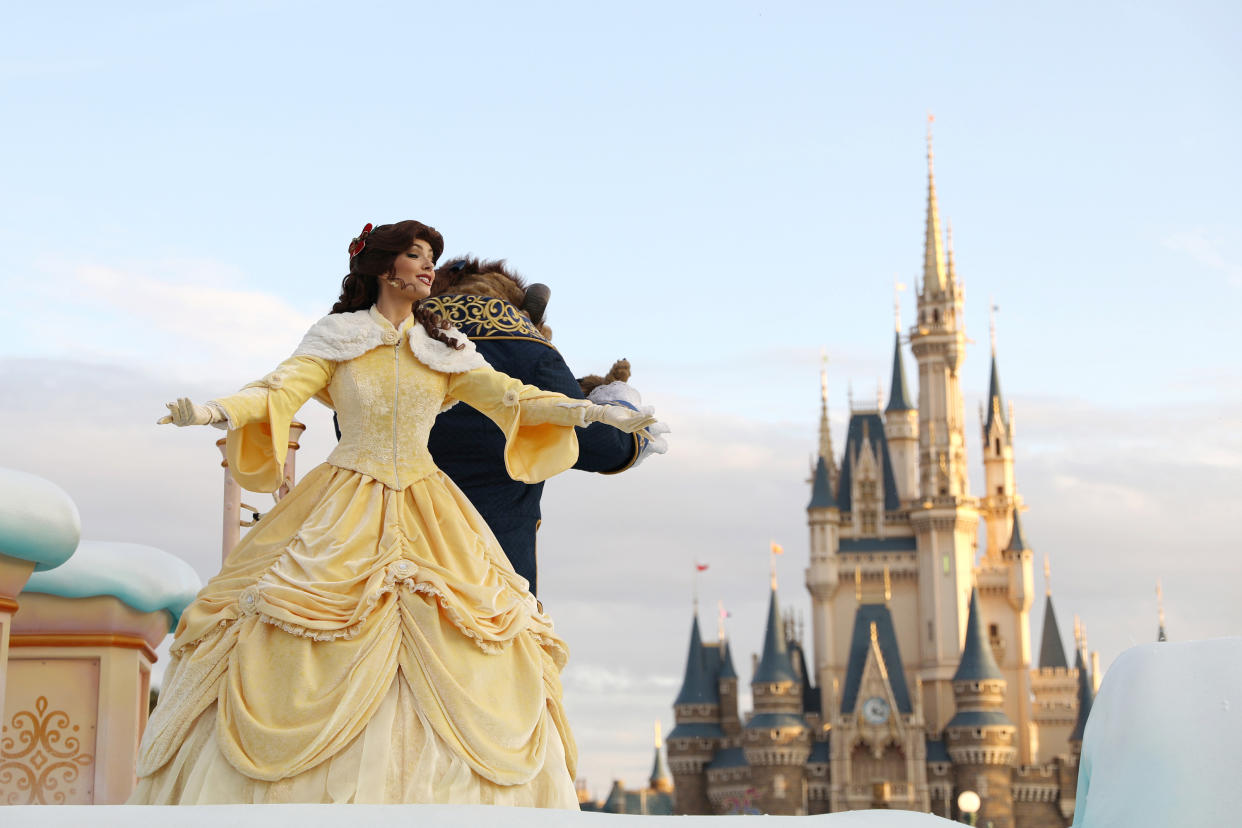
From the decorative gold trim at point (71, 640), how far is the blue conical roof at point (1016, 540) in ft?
189

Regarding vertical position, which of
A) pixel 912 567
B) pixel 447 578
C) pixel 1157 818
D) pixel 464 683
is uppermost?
pixel 912 567

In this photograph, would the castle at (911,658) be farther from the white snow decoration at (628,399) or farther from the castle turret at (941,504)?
the white snow decoration at (628,399)

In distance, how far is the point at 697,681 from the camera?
206 feet

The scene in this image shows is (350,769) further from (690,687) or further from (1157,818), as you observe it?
(690,687)

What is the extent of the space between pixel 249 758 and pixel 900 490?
202ft

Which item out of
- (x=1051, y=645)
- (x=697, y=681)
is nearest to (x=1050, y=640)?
(x=1051, y=645)

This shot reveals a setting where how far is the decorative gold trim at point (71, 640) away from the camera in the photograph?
280 inches

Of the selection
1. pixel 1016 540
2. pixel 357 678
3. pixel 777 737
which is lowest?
pixel 777 737

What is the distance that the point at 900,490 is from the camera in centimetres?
6378

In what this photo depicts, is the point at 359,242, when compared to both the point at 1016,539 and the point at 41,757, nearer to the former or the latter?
the point at 41,757

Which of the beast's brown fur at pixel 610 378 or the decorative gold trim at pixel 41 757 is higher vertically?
the beast's brown fur at pixel 610 378

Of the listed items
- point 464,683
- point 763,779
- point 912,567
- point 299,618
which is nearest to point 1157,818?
point 464,683

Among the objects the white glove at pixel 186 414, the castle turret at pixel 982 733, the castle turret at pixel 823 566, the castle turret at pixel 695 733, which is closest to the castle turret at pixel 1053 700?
the castle turret at pixel 982 733

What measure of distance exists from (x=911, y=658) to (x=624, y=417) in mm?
59610
